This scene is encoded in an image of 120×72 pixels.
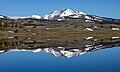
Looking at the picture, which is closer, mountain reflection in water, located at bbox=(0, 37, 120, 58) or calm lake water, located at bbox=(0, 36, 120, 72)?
calm lake water, located at bbox=(0, 36, 120, 72)

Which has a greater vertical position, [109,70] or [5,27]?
[109,70]

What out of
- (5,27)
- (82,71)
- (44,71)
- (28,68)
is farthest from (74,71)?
(5,27)

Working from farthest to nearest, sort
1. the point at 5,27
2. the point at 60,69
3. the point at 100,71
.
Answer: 1. the point at 5,27
2. the point at 60,69
3. the point at 100,71

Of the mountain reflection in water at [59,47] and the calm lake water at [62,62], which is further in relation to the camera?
the mountain reflection in water at [59,47]

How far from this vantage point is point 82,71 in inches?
788

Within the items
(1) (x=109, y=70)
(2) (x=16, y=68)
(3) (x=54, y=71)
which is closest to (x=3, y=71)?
(2) (x=16, y=68)

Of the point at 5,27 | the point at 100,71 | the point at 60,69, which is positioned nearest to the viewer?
the point at 100,71

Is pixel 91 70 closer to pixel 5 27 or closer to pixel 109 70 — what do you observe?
pixel 109 70

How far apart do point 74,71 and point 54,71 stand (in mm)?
1134

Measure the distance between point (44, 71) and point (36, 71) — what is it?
1.59ft

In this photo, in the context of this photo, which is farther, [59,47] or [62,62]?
[59,47]

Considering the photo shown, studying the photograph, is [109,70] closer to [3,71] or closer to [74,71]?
[74,71]

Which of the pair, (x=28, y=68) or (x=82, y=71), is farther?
(x=28, y=68)

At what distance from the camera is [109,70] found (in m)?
20.0
